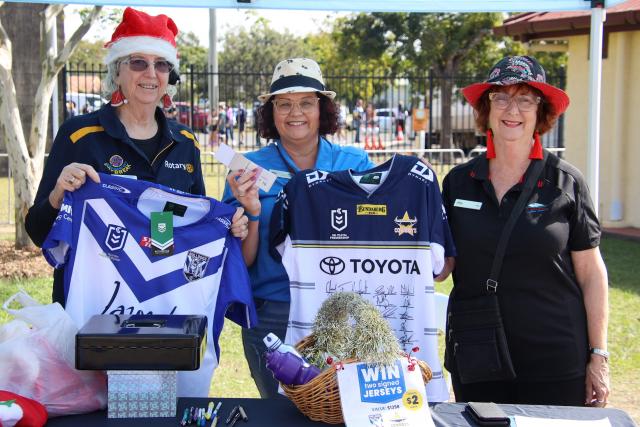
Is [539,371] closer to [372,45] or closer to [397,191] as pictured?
[397,191]

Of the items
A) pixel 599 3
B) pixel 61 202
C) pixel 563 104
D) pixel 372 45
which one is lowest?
pixel 61 202

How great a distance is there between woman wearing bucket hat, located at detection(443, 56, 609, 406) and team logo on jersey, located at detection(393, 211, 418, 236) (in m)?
0.21

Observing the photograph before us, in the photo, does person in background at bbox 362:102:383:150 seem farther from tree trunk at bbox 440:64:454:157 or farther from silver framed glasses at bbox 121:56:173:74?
silver framed glasses at bbox 121:56:173:74

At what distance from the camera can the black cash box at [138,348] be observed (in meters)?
2.31

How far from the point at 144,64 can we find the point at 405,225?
4.30 ft

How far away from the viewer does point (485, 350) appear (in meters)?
2.94

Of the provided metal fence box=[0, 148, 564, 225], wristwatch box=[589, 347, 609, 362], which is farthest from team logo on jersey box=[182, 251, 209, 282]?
metal fence box=[0, 148, 564, 225]

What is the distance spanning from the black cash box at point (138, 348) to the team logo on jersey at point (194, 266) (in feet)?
1.74

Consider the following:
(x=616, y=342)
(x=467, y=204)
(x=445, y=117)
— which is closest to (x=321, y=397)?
(x=467, y=204)

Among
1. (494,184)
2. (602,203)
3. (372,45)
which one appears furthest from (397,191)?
(372,45)

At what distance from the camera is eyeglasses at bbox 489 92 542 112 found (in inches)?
119

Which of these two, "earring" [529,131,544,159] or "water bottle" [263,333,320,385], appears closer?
"water bottle" [263,333,320,385]

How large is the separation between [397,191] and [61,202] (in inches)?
53.0

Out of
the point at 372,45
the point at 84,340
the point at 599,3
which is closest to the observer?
the point at 84,340
